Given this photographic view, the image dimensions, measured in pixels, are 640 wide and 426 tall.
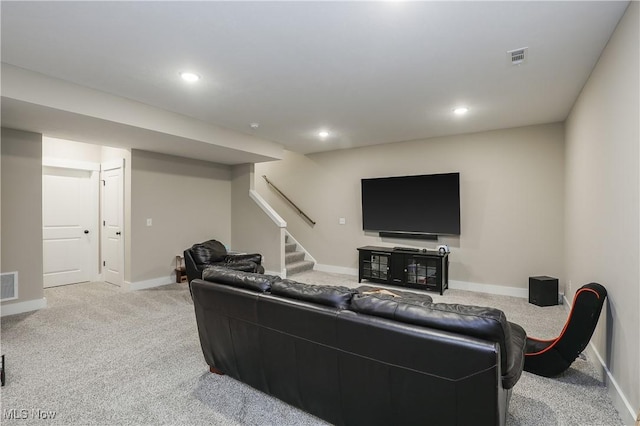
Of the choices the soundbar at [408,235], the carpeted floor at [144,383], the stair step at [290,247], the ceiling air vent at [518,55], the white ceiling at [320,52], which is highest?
the white ceiling at [320,52]

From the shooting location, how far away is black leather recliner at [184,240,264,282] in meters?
4.55

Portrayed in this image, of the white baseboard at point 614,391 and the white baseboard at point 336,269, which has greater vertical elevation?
the white baseboard at point 336,269

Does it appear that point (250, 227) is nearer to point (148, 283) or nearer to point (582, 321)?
point (148, 283)

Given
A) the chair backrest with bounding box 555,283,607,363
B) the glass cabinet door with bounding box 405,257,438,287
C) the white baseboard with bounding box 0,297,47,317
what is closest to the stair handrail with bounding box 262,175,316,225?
the glass cabinet door with bounding box 405,257,438,287

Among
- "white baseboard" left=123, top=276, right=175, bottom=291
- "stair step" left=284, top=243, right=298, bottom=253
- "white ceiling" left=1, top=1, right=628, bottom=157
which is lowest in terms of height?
"white baseboard" left=123, top=276, right=175, bottom=291

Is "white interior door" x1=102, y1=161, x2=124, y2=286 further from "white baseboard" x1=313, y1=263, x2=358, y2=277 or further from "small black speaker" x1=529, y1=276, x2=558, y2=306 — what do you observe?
"small black speaker" x1=529, y1=276, x2=558, y2=306

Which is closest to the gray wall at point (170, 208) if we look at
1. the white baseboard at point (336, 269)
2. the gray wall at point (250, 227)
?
Result: the gray wall at point (250, 227)

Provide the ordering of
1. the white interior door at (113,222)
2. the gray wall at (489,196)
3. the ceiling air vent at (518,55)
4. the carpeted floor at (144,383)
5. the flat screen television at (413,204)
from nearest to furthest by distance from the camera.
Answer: the carpeted floor at (144,383) → the ceiling air vent at (518,55) → the gray wall at (489,196) → the flat screen television at (413,204) → the white interior door at (113,222)

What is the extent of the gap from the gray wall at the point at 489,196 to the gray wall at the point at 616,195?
1416mm

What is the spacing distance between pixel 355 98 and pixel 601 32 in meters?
2.04

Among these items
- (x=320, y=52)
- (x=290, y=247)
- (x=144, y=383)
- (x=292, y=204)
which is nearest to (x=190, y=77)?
(x=320, y=52)

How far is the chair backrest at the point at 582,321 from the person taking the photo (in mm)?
2201

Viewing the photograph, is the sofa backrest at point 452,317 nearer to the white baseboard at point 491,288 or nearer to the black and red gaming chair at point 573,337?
the black and red gaming chair at point 573,337

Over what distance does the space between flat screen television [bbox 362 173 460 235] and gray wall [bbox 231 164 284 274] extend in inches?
69.3
